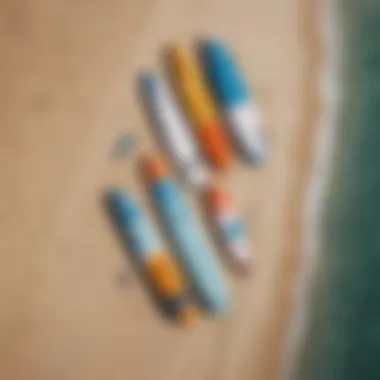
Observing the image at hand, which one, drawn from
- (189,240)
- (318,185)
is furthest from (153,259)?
(318,185)

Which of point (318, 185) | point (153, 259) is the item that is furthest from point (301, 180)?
point (153, 259)

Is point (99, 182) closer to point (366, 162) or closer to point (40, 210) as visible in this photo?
point (40, 210)

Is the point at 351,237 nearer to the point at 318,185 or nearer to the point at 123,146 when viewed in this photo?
the point at 318,185

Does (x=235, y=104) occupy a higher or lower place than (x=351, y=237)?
higher

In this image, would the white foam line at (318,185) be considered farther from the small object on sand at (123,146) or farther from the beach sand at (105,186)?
the small object on sand at (123,146)

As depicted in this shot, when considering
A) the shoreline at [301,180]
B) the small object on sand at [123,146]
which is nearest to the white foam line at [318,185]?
the shoreline at [301,180]

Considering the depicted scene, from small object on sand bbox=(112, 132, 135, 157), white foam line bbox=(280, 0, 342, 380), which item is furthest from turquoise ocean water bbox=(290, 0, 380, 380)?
small object on sand bbox=(112, 132, 135, 157)

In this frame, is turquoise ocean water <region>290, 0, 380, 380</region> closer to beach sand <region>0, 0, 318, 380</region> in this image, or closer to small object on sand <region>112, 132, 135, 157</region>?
beach sand <region>0, 0, 318, 380</region>

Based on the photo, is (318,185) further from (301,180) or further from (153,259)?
(153,259)
